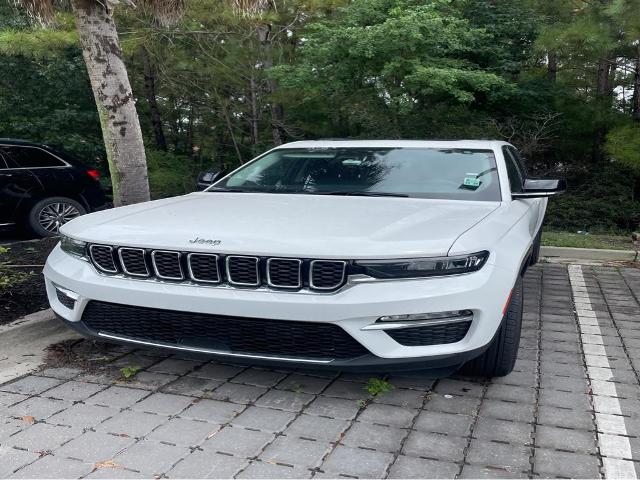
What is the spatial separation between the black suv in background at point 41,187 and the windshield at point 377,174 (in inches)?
164

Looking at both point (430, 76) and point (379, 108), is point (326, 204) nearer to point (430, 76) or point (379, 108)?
point (430, 76)

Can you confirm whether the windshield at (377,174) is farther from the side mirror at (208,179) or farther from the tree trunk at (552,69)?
the tree trunk at (552,69)

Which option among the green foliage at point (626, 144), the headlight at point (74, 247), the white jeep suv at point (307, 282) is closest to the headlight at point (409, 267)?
the white jeep suv at point (307, 282)

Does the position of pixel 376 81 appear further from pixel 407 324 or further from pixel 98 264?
pixel 407 324

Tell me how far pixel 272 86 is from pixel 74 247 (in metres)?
10.4

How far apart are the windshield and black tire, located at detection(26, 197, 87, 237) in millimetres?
4130

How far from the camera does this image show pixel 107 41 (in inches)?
216

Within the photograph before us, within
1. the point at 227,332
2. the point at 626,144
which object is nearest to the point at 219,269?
the point at 227,332

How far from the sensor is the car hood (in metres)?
2.80

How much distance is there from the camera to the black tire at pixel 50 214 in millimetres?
7680

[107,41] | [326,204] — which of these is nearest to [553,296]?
[326,204]

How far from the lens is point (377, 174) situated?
432cm

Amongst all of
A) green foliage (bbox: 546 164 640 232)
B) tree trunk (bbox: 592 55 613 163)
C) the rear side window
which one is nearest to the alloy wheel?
the rear side window

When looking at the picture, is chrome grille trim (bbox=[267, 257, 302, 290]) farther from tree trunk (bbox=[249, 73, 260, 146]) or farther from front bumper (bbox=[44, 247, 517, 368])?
tree trunk (bbox=[249, 73, 260, 146])
